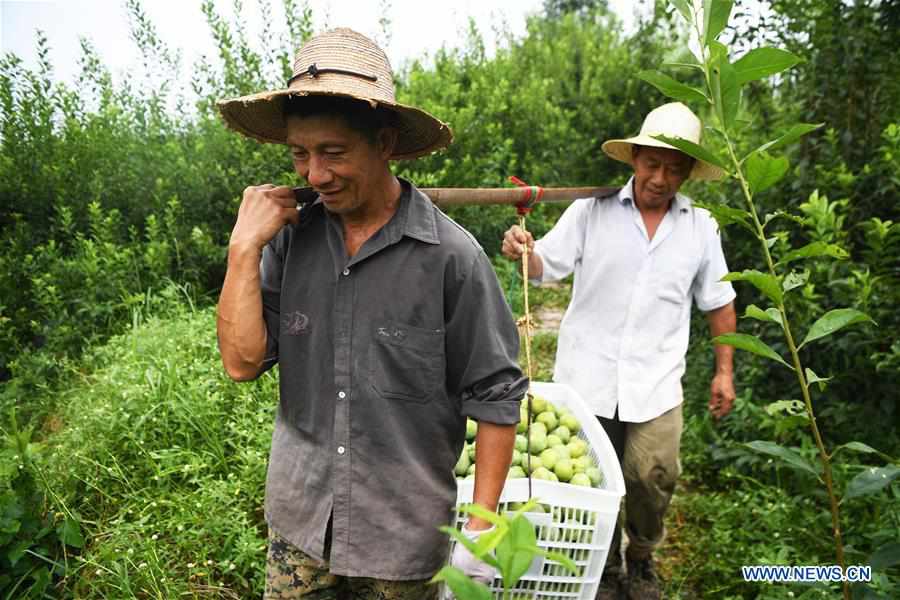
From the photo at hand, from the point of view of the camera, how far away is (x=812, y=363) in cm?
395

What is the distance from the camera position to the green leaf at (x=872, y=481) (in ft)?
5.43

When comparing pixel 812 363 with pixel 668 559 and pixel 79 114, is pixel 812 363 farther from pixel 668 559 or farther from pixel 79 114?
pixel 79 114

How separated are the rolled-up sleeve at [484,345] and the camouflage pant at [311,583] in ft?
1.74

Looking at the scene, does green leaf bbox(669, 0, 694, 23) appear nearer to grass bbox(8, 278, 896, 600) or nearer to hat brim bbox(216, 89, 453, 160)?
hat brim bbox(216, 89, 453, 160)

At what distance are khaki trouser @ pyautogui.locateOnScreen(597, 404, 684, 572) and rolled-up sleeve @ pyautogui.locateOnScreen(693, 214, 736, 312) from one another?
525 mm

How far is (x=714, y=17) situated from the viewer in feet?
4.63

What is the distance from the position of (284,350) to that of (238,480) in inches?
66.2

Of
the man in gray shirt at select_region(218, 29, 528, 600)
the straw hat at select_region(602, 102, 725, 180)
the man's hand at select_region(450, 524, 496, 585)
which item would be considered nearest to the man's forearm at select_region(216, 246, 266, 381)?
the man in gray shirt at select_region(218, 29, 528, 600)

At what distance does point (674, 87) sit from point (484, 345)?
30.5 inches

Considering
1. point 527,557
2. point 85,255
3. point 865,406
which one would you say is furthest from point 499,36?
point 527,557

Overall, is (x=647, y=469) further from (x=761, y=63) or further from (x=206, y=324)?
(x=206, y=324)

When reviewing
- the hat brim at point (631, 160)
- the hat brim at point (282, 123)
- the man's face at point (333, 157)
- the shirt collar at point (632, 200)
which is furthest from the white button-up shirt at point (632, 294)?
the man's face at point (333, 157)

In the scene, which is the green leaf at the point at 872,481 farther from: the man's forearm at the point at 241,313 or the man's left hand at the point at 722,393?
the man's left hand at the point at 722,393

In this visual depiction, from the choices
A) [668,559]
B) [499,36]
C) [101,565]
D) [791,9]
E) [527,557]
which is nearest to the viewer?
[527,557]
